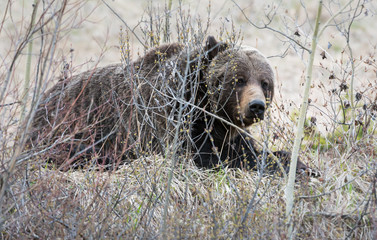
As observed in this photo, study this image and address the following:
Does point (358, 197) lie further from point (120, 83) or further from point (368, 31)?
point (368, 31)

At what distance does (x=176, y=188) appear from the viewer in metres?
4.81

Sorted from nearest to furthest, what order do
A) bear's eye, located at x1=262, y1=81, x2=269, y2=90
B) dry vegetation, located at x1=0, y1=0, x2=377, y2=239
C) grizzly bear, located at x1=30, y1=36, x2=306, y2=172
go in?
dry vegetation, located at x1=0, y1=0, x2=377, y2=239
grizzly bear, located at x1=30, y1=36, x2=306, y2=172
bear's eye, located at x1=262, y1=81, x2=269, y2=90

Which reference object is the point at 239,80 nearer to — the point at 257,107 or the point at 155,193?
the point at 257,107

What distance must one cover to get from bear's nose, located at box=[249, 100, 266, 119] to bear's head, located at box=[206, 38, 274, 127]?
68 mm

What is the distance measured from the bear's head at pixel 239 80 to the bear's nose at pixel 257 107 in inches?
2.7

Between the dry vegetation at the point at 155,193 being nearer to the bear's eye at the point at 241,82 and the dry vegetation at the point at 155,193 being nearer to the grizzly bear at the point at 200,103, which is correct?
the grizzly bear at the point at 200,103

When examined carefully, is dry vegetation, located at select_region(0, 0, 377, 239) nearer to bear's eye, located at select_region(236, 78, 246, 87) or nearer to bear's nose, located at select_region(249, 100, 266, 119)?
bear's nose, located at select_region(249, 100, 266, 119)

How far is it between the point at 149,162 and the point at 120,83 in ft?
3.78

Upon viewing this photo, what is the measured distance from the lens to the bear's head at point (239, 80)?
536 cm

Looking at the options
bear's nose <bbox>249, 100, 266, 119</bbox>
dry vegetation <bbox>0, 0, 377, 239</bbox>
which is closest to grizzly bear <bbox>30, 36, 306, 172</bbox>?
bear's nose <bbox>249, 100, 266, 119</bbox>

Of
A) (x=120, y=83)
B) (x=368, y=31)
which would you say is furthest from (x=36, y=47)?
(x=120, y=83)

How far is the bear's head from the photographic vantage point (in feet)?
17.6

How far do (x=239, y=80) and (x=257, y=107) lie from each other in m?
0.58

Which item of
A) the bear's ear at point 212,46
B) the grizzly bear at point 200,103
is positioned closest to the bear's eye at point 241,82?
the grizzly bear at point 200,103
